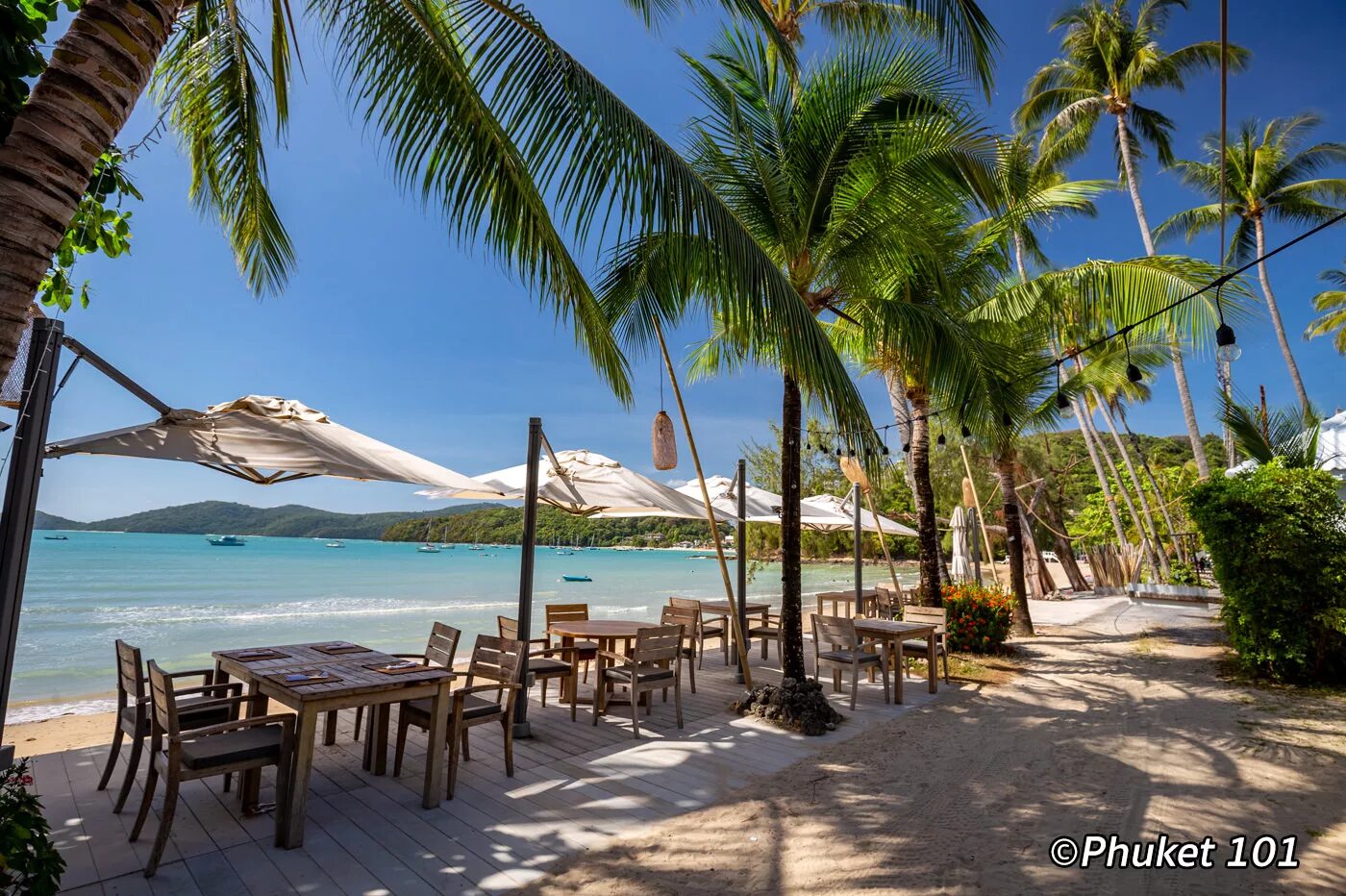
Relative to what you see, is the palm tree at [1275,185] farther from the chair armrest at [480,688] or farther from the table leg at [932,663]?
the chair armrest at [480,688]

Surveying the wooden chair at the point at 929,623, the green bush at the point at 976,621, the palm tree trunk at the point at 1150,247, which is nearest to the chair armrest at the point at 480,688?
the wooden chair at the point at 929,623

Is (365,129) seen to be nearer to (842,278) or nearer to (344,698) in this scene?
(344,698)

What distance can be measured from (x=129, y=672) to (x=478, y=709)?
2.19 metres

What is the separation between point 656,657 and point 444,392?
252 feet

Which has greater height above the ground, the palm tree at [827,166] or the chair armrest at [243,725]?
the palm tree at [827,166]

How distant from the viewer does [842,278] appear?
22.5ft

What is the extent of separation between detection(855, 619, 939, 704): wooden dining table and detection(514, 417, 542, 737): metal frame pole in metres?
3.85

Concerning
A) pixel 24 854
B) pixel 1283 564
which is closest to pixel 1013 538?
pixel 1283 564

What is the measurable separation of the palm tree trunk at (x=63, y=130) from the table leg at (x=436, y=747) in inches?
112

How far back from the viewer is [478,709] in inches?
181

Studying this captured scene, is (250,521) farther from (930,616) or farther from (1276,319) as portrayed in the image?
(1276,319)

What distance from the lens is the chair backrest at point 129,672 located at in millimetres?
3738

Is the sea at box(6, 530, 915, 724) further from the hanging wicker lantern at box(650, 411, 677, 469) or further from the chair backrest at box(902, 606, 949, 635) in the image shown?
the chair backrest at box(902, 606, 949, 635)

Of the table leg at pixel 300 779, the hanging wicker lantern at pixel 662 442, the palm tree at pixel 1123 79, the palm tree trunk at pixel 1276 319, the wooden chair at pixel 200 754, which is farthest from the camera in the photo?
→ the palm tree trunk at pixel 1276 319
